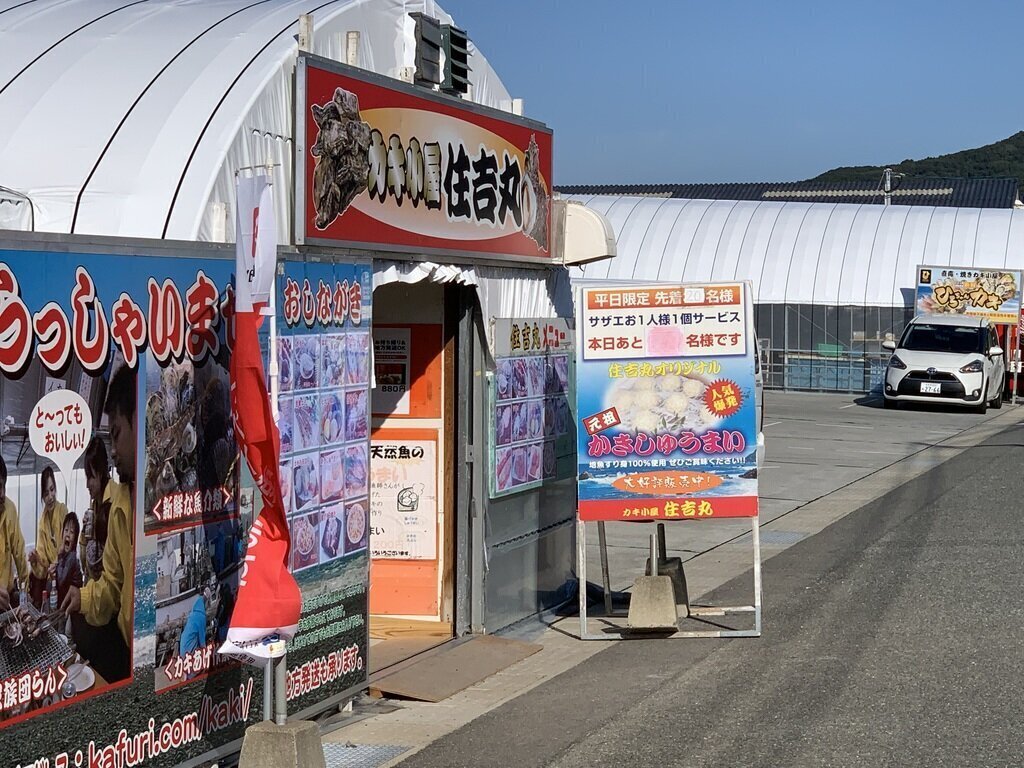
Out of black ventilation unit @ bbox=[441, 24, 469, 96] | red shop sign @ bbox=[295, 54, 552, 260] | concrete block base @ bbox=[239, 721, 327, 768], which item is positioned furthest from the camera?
black ventilation unit @ bbox=[441, 24, 469, 96]

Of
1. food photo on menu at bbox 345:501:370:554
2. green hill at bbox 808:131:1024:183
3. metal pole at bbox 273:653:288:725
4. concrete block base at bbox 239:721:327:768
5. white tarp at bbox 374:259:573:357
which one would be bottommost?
concrete block base at bbox 239:721:327:768

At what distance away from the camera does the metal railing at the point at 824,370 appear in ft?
124

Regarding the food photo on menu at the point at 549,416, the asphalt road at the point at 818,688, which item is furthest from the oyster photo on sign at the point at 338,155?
the food photo on menu at the point at 549,416

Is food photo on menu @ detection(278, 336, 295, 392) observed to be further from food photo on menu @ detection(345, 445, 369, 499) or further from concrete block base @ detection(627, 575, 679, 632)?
concrete block base @ detection(627, 575, 679, 632)

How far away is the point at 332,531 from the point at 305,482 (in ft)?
1.37

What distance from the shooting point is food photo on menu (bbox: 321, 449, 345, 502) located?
24.9 feet

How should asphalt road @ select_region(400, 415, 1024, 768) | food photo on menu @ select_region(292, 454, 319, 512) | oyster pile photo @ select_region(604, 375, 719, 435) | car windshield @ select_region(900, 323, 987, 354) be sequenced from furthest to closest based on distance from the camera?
car windshield @ select_region(900, 323, 987, 354) → oyster pile photo @ select_region(604, 375, 719, 435) → food photo on menu @ select_region(292, 454, 319, 512) → asphalt road @ select_region(400, 415, 1024, 768)

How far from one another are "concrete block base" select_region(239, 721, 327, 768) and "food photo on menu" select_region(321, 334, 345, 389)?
85.3 inches

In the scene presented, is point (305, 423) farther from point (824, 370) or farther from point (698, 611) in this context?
point (824, 370)

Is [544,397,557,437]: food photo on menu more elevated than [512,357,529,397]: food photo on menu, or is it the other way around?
[512,357,529,397]: food photo on menu

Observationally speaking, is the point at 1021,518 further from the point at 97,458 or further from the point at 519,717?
the point at 97,458

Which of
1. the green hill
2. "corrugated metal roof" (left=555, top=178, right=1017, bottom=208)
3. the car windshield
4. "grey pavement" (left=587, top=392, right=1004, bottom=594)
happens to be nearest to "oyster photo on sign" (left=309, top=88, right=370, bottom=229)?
"grey pavement" (left=587, top=392, right=1004, bottom=594)

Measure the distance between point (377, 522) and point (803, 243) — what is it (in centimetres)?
3176

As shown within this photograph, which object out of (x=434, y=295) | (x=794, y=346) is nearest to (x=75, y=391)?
(x=434, y=295)
